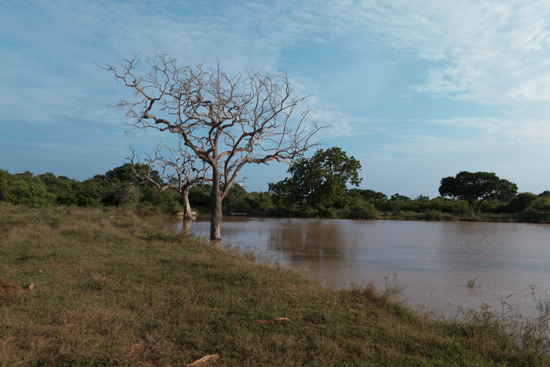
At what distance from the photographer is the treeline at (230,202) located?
2376cm

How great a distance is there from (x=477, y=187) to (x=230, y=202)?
3499 cm

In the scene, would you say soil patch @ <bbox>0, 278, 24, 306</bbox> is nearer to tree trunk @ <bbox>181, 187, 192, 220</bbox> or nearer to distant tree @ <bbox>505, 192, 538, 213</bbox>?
tree trunk @ <bbox>181, 187, 192, 220</bbox>

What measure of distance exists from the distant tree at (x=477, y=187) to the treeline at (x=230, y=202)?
1946mm

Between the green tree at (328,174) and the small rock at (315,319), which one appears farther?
the green tree at (328,174)

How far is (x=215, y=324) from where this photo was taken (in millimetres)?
3898

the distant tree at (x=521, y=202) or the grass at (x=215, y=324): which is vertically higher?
the distant tree at (x=521, y=202)

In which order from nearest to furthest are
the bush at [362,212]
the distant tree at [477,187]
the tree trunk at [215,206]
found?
the tree trunk at [215,206]
the bush at [362,212]
the distant tree at [477,187]

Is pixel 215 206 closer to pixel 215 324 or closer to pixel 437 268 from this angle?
pixel 437 268

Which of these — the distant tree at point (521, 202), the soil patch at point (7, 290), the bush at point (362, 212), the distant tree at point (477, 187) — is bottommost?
the soil patch at point (7, 290)

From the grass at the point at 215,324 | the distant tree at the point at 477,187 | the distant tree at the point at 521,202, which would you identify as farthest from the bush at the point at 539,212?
the grass at the point at 215,324

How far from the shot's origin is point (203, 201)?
1813 inches

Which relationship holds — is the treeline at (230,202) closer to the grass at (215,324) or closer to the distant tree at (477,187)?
the distant tree at (477,187)

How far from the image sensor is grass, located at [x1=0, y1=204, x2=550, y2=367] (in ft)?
10.2

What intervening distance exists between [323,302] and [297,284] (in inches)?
46.3
